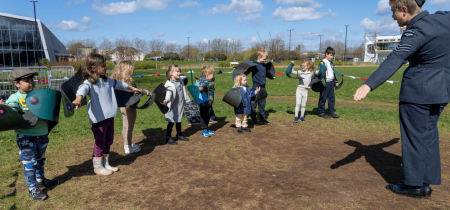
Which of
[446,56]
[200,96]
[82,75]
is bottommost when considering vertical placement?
[200,96]

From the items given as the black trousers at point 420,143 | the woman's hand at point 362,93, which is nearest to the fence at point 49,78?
the woman's hand at point 362,93

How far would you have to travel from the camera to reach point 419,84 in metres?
3.35

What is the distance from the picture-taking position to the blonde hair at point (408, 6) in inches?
130

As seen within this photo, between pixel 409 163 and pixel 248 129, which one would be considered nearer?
pixel 409 163

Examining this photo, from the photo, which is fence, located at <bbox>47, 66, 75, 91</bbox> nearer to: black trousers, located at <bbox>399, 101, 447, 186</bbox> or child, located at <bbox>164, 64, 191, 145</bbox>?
child, located at <bbox>164, 64, 191, 145</bbox>

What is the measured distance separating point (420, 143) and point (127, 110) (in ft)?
15.4

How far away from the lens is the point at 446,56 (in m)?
3.31

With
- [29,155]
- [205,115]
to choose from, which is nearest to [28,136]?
[29,155]

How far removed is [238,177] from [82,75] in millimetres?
2757

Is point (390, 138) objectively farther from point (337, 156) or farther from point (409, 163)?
point (409, 163)

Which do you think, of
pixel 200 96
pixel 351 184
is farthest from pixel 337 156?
pixel 200 96

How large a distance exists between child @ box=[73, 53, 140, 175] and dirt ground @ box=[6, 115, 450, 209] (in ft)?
1.06

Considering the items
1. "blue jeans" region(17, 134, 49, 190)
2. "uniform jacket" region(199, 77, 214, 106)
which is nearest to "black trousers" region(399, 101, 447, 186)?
"uniform jacket" region(199, 77, 214, 106)

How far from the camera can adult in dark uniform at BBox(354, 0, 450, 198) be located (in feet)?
10.5
